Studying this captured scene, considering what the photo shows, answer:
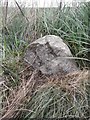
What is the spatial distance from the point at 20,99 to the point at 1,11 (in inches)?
22.9

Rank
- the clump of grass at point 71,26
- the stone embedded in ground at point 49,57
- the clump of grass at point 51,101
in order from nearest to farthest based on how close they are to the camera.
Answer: the clump of grass at point 51,101 < the stone embedded in ground at point 49,57 < the clump of grass at point 71,26

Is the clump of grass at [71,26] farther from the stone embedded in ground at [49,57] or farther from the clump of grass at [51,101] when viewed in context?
the clump of grass at [51,101]

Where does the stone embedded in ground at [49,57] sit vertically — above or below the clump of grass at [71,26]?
below

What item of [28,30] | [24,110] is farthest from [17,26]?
[24,110]

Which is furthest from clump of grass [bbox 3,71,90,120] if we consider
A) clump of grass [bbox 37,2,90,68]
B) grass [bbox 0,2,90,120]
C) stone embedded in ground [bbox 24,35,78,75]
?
clump of grass [bbox 37,2,90,68]

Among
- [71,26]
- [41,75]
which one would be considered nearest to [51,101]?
[41,75]

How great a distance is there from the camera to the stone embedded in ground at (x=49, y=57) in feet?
6.01

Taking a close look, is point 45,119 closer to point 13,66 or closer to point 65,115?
point 65,115

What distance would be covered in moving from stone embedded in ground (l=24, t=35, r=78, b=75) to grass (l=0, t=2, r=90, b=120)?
0.12 feet

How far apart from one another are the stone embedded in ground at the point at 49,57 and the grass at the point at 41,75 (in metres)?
0.04

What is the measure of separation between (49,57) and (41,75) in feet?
0.37

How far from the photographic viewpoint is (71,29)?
203 centimetres

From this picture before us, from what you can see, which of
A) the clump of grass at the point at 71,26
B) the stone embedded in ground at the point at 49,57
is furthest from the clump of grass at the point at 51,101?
the clump of grass at the point at 71,26

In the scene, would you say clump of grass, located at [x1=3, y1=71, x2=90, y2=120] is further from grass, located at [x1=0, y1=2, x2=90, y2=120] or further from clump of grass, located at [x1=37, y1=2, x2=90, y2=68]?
clump of grass, located at [x1=37, y1=2, x2=90, y2=68]
